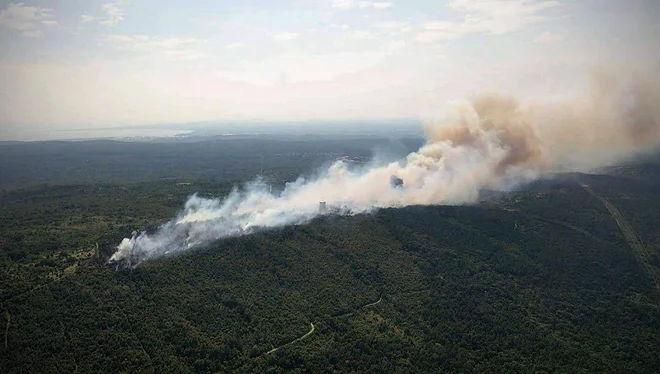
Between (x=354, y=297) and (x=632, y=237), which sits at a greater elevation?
(x=632, y=237)

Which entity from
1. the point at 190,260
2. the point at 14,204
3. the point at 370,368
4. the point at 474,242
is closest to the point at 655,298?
the point at 474,242

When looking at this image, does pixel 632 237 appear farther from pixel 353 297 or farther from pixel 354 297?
pixel 353 297

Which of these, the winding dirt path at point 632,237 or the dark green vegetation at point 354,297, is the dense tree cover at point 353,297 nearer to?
the dark green vegetation at point 354,297

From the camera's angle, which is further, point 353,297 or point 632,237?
Result: point 632,237

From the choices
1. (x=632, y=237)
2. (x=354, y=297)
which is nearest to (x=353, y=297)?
(x=354, y=297)

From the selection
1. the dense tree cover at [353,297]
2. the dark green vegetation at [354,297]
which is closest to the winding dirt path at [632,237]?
the dark green vegetation at [354,297]
